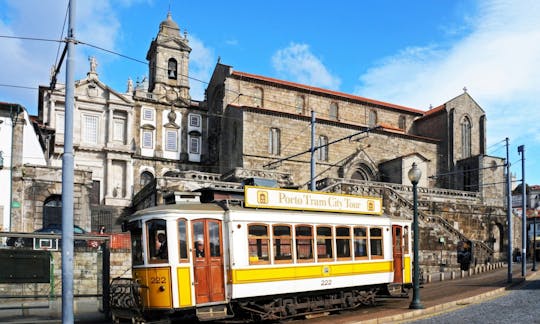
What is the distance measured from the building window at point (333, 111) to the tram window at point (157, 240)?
122 ft

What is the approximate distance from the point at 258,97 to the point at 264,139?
612 centimetres

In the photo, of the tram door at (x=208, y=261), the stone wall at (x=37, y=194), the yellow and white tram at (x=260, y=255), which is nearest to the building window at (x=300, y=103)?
the stone wall at (x=37, y=194)

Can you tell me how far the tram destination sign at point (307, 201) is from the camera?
12.4 m

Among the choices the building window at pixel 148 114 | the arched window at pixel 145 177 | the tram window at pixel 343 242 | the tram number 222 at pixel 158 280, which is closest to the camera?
the tram number 222 at pixel 158 280

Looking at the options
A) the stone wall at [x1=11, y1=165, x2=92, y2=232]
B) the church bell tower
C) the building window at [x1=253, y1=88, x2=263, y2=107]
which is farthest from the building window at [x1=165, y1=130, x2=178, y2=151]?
the stone wall at [x1=11, y1=165, x2=92, y2=232]

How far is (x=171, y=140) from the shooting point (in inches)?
1784

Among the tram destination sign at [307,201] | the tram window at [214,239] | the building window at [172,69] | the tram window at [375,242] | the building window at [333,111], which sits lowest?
the tram window at [375,242]

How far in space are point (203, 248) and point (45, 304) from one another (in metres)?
4.53

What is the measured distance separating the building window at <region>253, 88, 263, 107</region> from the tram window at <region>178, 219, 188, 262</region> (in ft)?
109

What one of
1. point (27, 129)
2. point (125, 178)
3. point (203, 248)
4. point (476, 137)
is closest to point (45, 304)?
point (203, 248)

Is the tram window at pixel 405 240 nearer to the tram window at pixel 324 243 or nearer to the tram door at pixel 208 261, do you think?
the tram window at pixel 324 243

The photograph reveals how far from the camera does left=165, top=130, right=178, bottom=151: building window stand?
45094 mm

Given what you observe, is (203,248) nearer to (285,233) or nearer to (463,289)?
(285,233)

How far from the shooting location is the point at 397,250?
52.8ft
